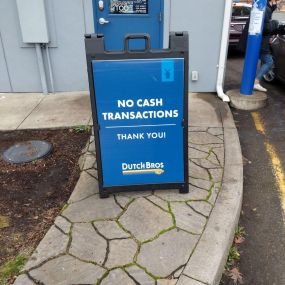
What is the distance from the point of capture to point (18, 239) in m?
2.85

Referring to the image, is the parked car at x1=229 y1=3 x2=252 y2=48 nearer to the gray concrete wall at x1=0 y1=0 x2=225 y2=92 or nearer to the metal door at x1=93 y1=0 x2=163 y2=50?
the gray concrete wall at x1=0 y1=0 x2=225 y2=92

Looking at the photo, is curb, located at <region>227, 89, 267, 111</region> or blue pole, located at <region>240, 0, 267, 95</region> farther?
curb, located at <region>227, 89, 267, 111</region>

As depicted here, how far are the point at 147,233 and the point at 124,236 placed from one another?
19 cm

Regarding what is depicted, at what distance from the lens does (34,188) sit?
11.7 feet

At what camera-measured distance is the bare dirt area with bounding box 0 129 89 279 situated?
2881mm

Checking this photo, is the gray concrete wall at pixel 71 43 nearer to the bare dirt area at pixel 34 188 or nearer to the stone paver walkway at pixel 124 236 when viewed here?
the bare dirt area at pixel 34 188

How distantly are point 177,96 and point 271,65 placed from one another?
443 cm

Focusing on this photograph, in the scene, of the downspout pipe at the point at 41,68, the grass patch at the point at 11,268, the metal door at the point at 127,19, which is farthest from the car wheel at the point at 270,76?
the grass patch at the point at 11,268

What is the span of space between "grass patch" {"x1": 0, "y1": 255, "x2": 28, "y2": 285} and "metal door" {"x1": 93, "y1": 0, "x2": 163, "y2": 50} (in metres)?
4.16

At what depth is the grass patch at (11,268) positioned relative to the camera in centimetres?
245

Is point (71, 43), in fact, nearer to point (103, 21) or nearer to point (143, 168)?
point (103, 21)

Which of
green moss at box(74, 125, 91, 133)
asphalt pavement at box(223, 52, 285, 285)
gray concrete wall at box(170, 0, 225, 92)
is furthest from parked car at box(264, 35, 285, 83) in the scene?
green moss at box(74, 125, 91, 133)

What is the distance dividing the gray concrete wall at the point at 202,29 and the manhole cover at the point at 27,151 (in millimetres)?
2995

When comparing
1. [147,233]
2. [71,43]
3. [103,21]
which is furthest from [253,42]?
[147,233]
